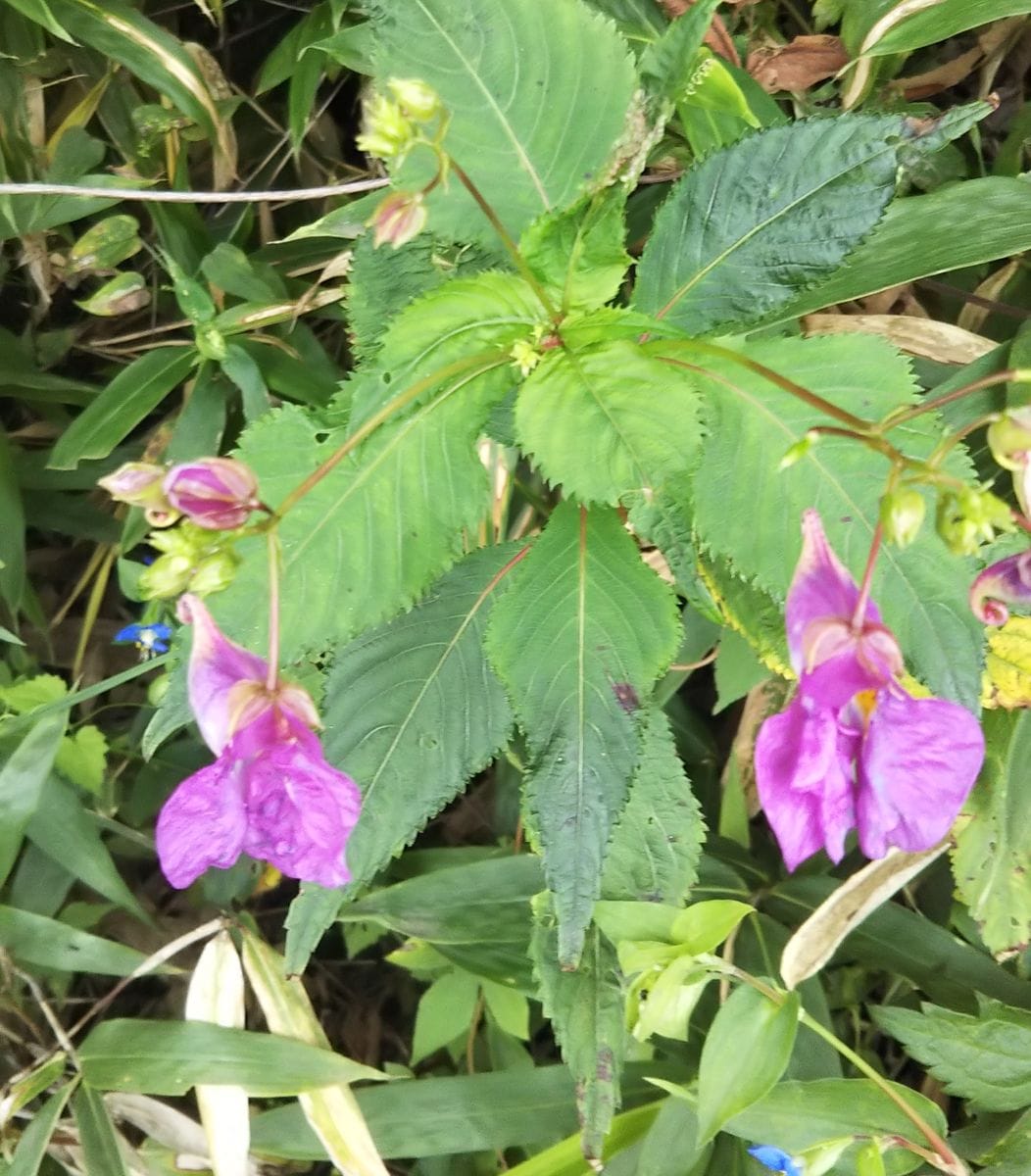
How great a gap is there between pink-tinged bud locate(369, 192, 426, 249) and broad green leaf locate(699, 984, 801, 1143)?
0.79 metres

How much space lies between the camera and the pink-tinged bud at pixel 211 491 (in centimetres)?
61

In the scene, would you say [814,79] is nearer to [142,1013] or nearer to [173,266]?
[173,266]

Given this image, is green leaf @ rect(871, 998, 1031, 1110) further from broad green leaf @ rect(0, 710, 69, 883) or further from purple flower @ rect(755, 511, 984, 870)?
broad green leaf @ rect(0, 710, 69, 883)

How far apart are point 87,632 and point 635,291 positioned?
3.31 ft

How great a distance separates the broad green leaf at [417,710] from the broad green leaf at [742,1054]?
0.38 metres

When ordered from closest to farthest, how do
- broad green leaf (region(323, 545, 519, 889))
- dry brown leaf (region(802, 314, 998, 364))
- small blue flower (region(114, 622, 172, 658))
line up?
broad green leaf (region(323, 545, 519, 889)) < dry brown leaf (region(802, 314, 998, 364)) < small blue flower (region(114, 622, 172, 658))

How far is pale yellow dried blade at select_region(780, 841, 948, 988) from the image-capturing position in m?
1.09

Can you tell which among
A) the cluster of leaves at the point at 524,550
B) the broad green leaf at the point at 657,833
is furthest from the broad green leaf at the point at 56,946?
the broad green leaf at the point at 657,833

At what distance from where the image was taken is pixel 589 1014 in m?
1.03

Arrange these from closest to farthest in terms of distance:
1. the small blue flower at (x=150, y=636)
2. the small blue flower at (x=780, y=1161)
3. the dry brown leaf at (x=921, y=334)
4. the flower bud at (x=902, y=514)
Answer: the flower bud at (x=902, y=514)
the small blue flower at (x=780, y=1161)
the dry brown leaf at (x=921, y=334)
the small blue flower at (x=150, y=636)

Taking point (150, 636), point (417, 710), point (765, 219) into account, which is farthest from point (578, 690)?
point (150, 636)

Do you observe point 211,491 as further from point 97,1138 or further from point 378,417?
point 97,1138

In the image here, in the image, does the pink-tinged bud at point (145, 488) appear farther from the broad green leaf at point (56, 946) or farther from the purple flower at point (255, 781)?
the broad green leaf at point (56, 946)

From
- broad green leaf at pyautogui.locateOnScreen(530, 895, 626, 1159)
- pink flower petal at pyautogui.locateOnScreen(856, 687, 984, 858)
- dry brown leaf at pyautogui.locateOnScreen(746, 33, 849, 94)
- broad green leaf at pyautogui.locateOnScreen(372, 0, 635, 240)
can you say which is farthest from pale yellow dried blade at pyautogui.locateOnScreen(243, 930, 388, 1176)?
dry brown leaf at pyautogui.locateOnScreen(746, 33, 849, 94)
